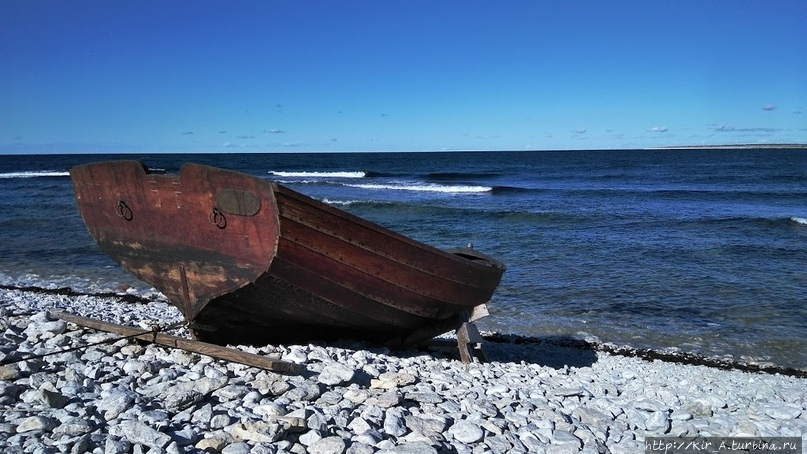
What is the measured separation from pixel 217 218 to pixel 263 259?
0.54 meters

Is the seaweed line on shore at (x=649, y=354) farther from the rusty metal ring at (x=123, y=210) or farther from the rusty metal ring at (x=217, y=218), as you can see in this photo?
the rusty metal ring at (x=123, y=210)

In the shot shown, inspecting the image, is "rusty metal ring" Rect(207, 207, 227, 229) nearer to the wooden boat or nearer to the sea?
the wooden boat

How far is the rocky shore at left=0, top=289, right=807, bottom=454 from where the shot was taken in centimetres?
356

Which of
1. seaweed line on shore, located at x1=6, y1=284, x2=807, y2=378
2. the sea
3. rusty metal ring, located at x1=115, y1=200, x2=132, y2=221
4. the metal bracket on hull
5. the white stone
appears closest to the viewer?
the white stone

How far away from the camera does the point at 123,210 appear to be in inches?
215

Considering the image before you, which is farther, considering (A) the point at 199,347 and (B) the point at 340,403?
(A) the point at 199,347

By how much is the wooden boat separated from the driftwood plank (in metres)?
0.29

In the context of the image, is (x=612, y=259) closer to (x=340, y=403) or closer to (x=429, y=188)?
(x=340, y=403)

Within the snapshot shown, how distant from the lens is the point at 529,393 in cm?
526

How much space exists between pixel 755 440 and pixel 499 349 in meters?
3.65

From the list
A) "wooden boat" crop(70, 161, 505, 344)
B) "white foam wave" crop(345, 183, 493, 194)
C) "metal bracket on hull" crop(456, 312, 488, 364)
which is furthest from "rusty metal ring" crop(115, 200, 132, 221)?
"white foam wave" crop(345, 183, 493, 194)

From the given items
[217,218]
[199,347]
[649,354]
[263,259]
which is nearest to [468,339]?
[263,259]

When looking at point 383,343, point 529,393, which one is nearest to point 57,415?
point 383,343

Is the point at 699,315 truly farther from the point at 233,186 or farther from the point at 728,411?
the point at 233,186
